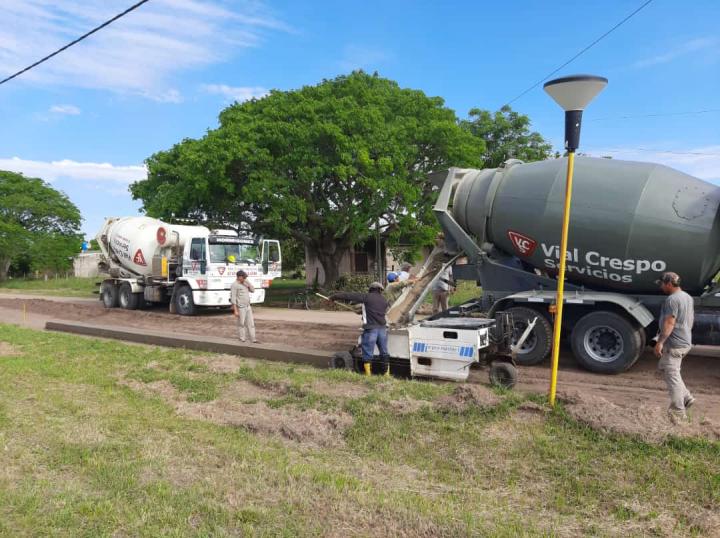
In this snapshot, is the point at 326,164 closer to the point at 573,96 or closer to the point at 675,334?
the point at 573,96

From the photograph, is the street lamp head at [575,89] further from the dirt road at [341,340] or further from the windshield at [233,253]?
the windshield at [233,253]

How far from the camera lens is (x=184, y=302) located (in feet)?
63.1

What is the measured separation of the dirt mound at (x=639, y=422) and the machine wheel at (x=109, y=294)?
66.0 feet

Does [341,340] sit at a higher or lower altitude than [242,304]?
lower

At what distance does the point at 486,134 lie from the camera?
97.2 feet

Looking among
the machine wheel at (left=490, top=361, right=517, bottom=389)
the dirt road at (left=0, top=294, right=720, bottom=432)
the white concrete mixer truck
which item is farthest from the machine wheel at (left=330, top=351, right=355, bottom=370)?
the white concrete mixer truck

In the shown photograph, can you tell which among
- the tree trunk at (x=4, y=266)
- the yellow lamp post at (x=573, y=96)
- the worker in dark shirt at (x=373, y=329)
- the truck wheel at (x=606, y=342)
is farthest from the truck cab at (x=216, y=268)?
the tree trunk at (x=4, y=266)

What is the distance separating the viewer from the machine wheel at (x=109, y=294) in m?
22.7

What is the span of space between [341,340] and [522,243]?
514 cm

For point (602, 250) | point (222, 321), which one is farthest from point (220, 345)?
point (602, 250)

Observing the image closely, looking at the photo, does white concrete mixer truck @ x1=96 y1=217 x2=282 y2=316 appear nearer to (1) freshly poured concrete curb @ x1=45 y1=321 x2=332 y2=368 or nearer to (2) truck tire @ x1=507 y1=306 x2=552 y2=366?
(1) freshly poured concrete curb @ x1=45 y1=321 x2=332 y2=368

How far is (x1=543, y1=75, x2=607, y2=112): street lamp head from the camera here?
6102 mm

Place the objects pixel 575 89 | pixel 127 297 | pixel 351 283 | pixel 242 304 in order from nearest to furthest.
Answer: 1. pixel 575 89
2. pixel 242 304
3. pixel 127 297
4. pixel 351 283

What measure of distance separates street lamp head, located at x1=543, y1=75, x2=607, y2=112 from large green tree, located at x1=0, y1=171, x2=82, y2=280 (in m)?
49.0
